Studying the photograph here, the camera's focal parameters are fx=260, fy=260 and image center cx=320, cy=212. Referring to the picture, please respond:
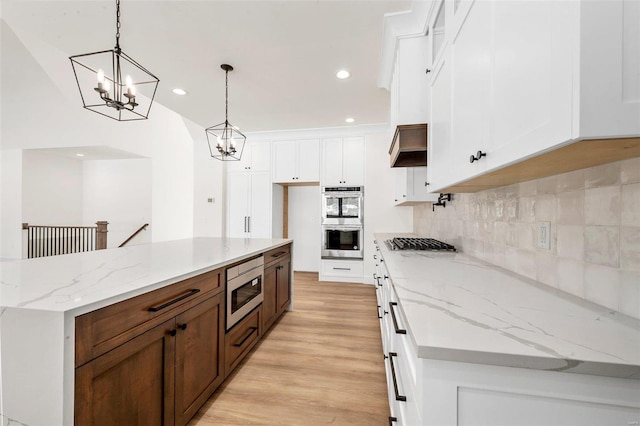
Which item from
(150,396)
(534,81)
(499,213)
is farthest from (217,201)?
(534,81)

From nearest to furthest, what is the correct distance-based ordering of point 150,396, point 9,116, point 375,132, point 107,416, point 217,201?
1. point 107,416
2. point 150,396
3. point 375,132
4. point 217,201
5. point 9,116

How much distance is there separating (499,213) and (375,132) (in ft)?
10.8

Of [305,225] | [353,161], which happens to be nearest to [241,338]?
[353,161]

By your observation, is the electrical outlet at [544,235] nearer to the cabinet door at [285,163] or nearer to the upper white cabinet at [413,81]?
the upper white cabinet at [413,81]

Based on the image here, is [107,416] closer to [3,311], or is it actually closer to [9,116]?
[3,311]

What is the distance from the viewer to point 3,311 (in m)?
0.80

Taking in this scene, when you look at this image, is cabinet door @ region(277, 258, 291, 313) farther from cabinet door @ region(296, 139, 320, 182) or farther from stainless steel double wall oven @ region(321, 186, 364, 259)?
cabinet door @ region(296, 139, 320, 182)

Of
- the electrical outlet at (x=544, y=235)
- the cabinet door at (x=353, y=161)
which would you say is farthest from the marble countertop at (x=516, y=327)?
the cabinet door at (x=353, y=161)

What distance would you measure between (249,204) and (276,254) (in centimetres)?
→ 242

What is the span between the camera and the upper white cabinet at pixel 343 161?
4.53m

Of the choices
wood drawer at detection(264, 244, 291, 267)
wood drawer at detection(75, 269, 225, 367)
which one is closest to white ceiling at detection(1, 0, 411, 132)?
wood drawer at detection(264, 244, 291, 267)

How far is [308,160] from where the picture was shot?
15.4 ft

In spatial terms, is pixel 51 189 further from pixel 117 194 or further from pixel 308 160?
pixel 308 160

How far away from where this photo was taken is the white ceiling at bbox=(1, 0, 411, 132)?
198 cm
